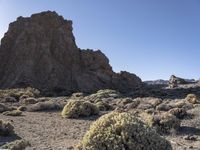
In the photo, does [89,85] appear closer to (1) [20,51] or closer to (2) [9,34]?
(1) [20,51]

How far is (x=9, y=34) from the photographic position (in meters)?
88.8

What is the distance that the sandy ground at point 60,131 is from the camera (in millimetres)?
15049

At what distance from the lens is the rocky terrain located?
17656 mm

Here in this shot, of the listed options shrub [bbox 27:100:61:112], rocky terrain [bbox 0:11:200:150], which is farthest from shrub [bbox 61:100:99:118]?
shrub [bbox 27:100:61:112]

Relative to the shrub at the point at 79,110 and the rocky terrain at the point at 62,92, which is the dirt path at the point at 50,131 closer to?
the rocky terrain at the point at 62,92

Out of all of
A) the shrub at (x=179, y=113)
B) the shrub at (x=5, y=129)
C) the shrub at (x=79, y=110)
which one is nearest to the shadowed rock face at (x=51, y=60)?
the shrub at (x=79, y=110)

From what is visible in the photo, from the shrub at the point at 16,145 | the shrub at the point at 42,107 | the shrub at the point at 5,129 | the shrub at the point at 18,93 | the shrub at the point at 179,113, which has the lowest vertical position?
the shrub at the point at 16,145

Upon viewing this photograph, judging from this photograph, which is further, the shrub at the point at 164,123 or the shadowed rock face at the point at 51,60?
Result: the shadowed rock face at the point at 51,60

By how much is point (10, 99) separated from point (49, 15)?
49.0 m

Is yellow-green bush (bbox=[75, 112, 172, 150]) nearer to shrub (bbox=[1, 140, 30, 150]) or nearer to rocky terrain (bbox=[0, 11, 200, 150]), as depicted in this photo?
shrub (bbox=[1, 140, 30, 150])

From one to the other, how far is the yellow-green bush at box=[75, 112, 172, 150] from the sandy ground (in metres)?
4.70

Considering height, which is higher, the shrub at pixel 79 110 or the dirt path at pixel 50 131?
the shrub at pixel 79 110

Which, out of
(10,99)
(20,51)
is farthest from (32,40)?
(10,99)

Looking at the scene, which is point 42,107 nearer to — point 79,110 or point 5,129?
point 79,110
